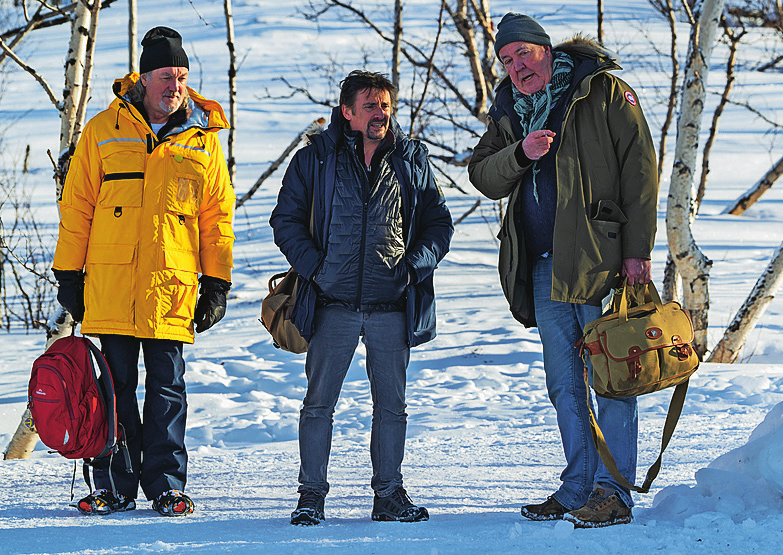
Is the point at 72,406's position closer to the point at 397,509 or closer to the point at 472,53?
the point at 397,509

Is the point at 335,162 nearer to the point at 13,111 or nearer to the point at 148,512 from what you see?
the point at 148,512

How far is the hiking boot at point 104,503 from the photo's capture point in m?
3.26

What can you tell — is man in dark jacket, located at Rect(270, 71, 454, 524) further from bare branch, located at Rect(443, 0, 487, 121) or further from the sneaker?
bare branch, located at Rect(443, 0, 487, 121)

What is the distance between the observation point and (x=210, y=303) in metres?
3.50

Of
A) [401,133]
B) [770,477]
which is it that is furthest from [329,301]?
[770,477]

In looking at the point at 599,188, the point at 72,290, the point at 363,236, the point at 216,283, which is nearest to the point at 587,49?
the point at 599,188

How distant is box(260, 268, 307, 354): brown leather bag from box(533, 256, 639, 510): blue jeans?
991mm

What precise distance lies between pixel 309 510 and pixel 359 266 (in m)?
0.97

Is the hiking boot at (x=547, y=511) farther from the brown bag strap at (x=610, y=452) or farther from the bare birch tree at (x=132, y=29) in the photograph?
the bare birch tree at (x=132, y=29)

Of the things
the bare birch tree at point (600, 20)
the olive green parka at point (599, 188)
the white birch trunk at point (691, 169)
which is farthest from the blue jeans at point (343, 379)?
the bare birch tree at point (600, 20)

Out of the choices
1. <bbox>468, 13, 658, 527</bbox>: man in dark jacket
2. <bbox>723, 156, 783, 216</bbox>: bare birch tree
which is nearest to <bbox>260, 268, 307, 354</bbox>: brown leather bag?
<bbox>468, 13, 658, 527</bbox>: man in dark jacket

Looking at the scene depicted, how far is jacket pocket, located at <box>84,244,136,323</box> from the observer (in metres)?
3.30

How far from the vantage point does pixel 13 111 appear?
64.8 feet

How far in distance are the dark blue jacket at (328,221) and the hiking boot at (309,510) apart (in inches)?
24.8
